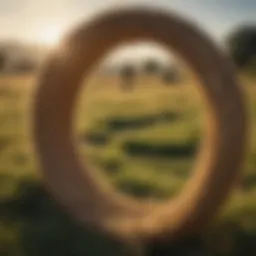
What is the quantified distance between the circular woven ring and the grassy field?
0.24 feet

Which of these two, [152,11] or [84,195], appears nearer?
[152,11]

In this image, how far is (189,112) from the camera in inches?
93.6

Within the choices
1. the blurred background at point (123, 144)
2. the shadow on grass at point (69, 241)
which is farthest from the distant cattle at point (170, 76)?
the shadow on grass at point (69, 241)

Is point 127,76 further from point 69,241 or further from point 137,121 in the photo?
point 69,241

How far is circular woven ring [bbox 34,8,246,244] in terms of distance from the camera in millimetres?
1244

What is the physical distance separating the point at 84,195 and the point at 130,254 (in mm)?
281

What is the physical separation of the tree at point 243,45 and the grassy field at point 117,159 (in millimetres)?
96

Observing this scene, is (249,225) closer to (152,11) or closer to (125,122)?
(152,11)

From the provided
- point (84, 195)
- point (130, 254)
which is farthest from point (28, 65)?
point (130, 254)

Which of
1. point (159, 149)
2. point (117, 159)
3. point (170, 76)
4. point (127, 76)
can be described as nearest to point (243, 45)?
point (170, 76)

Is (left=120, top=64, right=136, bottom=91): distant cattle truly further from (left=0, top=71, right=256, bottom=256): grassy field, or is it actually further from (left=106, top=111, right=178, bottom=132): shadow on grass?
(left=106, top=111, right=178, bottom=132): shadow on grass

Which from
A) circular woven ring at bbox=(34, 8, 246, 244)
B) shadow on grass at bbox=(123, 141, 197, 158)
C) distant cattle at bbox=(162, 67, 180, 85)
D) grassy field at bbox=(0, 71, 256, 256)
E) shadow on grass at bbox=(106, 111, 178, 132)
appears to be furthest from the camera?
distant cattle at bbox=(162, 67, 180, 85)

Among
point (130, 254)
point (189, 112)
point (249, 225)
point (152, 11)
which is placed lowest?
point (130, 254)

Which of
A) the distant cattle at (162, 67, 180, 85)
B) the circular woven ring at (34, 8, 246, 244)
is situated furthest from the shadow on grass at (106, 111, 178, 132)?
the circular woven ring at (34, 8, 246, 244)
